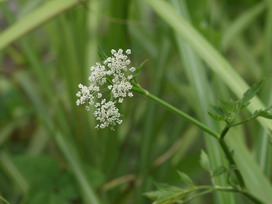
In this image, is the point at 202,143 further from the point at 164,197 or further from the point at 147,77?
the point at 164,197

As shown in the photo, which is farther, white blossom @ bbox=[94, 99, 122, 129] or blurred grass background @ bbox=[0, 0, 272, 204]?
blurred grass background @ bbox=[0, 0, 272, 204]

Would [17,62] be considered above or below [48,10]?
above

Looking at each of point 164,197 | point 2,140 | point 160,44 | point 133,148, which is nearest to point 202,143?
point 133,148

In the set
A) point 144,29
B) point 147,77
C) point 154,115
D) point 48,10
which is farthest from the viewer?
point 147,77

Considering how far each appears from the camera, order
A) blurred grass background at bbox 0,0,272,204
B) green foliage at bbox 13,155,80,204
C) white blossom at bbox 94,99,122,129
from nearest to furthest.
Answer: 1. white blossom at bbox 94,99,122,129
2. blurred grass background at bbox 0,0,272,204
3. green foliage at bbox 13,155,80,204

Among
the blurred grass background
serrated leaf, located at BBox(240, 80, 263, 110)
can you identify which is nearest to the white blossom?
serrated leaf, located at BBox(240, 80, 263, 110)

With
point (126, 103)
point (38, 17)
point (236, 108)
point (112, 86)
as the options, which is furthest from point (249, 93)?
point (126, 103)

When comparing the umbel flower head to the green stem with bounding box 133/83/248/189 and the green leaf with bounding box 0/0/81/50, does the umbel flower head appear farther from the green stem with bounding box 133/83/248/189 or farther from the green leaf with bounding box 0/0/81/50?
the green leaf with bounding box 0/0/81/50

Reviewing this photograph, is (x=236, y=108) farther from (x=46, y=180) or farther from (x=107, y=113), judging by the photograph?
(x=46, y=180)

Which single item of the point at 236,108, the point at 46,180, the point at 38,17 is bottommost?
the point at 236,108
